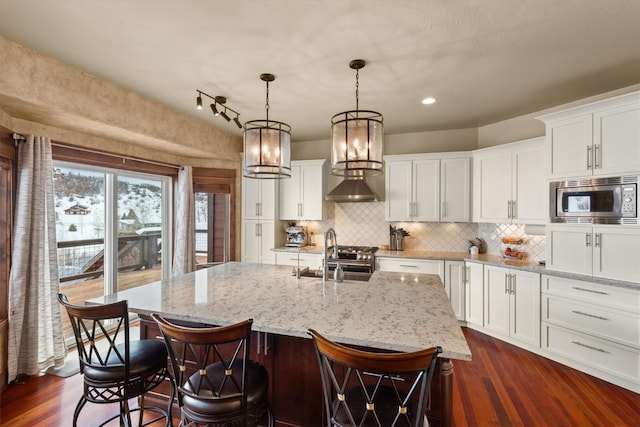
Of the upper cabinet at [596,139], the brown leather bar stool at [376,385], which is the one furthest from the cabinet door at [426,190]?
the brown leather bar stool at [376,385]

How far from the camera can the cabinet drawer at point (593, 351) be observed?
2656mm

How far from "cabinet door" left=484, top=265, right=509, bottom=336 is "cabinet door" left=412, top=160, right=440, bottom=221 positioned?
1.05m

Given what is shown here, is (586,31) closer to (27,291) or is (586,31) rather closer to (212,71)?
(212,71)

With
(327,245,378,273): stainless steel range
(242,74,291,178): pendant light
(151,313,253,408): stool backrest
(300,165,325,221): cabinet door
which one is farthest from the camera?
(300,165,325,221): cabinet door

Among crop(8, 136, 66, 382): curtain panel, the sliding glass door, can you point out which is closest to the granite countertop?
crop(8, 136, 66, 382): curtain panel

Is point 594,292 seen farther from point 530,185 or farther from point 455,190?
point 455,190

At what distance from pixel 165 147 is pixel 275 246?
2197mm

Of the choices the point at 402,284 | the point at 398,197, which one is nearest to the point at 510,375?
the point at 402,284

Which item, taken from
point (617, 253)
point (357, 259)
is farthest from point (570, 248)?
point (357, 259)

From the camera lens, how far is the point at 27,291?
2.86m

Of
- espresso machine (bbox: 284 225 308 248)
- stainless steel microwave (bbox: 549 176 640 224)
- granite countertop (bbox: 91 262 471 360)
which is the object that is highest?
stainless steel microwave (bbox: 549 176 640 224)

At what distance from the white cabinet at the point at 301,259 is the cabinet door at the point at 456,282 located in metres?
1.79

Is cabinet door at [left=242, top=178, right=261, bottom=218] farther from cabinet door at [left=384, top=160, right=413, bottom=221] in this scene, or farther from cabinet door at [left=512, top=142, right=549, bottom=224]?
cabinet door at [left=512, top=142, right=549, bottom=224]

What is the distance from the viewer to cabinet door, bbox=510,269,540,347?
333cm
